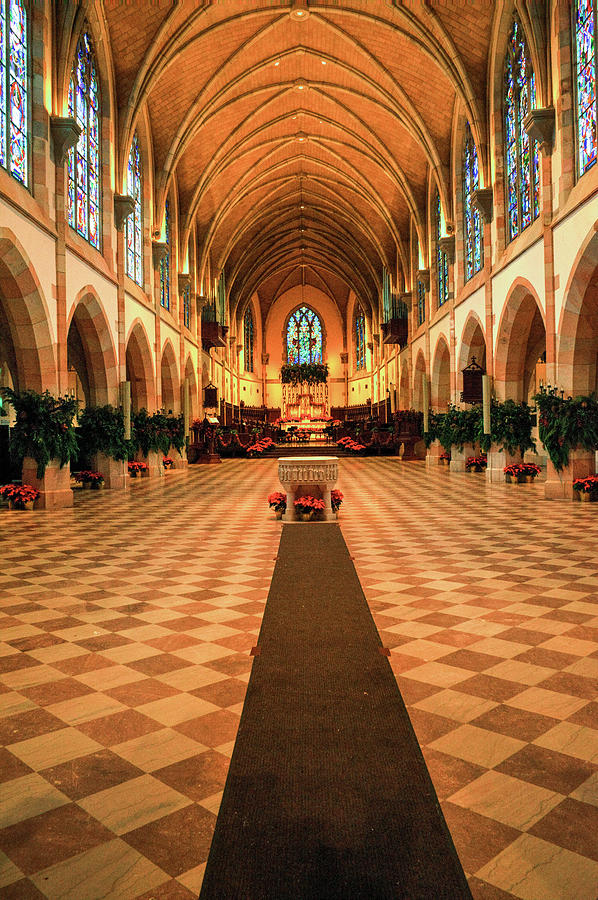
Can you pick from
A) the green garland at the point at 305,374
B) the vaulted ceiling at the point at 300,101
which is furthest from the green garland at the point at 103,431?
the green garland at the point at 305,374

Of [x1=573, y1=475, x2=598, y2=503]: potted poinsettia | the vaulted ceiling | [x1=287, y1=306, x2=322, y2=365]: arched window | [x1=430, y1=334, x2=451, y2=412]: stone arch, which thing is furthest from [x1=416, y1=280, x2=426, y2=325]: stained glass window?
[x1=287, y1=306, x2=322, y2=365]: arched window

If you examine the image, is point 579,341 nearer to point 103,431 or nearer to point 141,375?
point 103,431

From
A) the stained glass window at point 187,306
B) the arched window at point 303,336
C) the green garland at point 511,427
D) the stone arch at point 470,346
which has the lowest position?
the green garland at point 511,427

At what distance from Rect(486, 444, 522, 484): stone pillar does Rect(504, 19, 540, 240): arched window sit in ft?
16.8

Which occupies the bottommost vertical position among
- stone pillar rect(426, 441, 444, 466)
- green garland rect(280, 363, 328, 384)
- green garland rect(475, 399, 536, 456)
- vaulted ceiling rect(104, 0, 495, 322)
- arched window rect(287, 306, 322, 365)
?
stone pillar rect(426, 441, 444, 466)

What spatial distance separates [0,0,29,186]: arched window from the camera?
399 inches

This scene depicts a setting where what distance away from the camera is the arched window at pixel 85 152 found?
13336 mm

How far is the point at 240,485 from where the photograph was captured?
15.7 metres

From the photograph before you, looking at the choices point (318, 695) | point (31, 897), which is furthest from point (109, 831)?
point (318, 695)

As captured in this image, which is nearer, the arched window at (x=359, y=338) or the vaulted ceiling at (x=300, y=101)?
the vaulted ceiling at (x=300, y=101)

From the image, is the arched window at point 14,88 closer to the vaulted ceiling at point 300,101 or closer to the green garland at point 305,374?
the vaulted ceiling at point 300,101

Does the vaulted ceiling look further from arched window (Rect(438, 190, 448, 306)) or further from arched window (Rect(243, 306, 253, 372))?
arched window (Rect(243, 306, 253, 372))

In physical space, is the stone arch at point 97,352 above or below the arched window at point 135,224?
below

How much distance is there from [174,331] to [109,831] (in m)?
22.0
